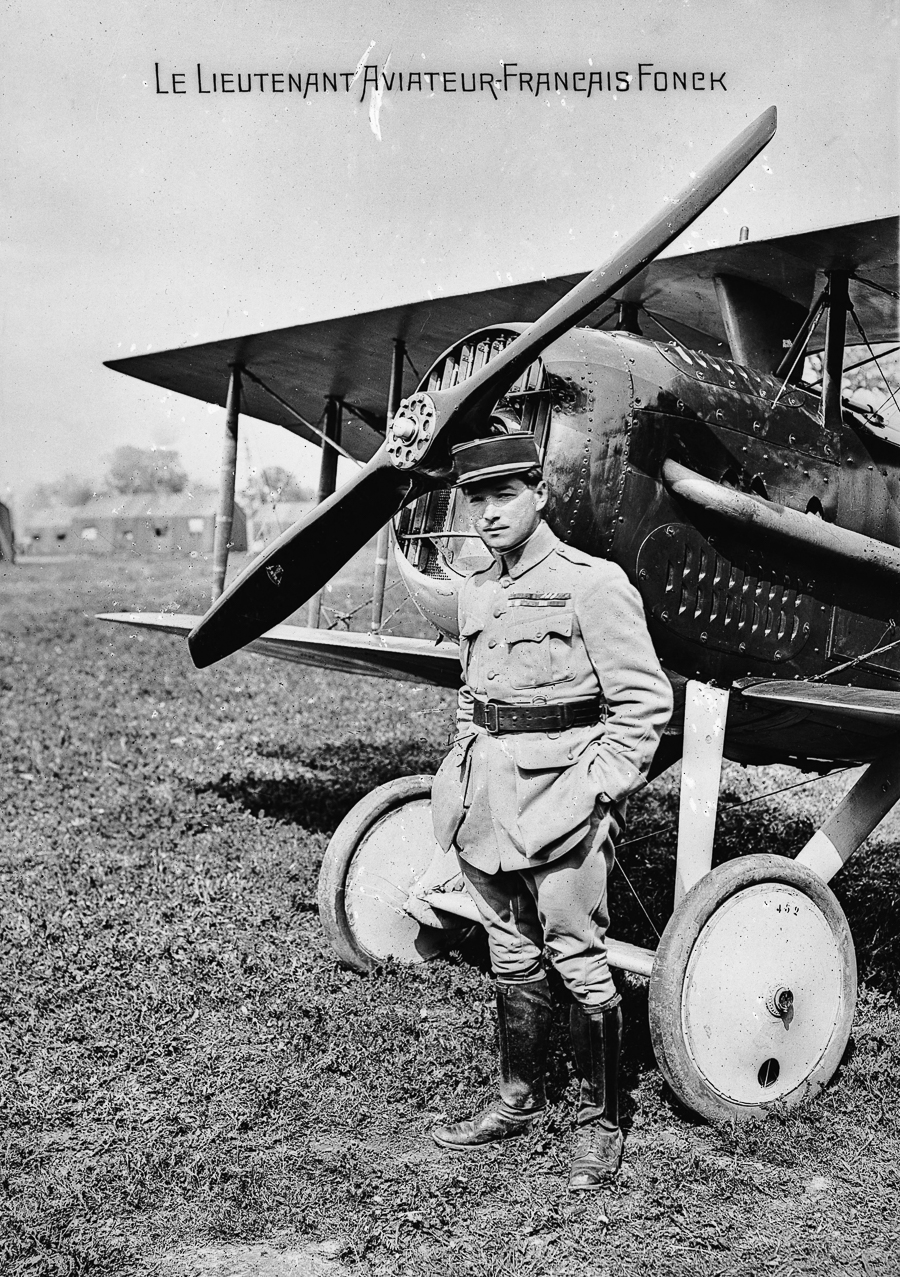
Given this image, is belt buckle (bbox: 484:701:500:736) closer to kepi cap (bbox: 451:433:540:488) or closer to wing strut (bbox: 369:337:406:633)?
kepi cap (bbox: 451:433:540:488)

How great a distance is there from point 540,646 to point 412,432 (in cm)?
83

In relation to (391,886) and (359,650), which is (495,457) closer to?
(391,886)

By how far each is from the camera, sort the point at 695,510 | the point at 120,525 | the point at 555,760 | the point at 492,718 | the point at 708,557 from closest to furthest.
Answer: the point at 555,760 < the point at 492,718 < the point at 695,510 < the point at 708,557 < the point at 120,525

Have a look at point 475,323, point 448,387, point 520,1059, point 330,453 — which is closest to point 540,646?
point 448,387

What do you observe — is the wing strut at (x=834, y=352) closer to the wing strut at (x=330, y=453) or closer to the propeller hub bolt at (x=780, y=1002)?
the propeller hub bolt at (x=780, y=1002)

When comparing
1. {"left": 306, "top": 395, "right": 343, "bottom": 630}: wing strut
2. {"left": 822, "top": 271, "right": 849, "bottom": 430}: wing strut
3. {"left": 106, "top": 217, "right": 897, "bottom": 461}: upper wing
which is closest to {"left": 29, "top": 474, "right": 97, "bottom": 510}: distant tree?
{"left": 106, "top": 217, "right": 897, "bottom": 461}: upper wing

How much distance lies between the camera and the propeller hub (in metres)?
3.59

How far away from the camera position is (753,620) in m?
4.29

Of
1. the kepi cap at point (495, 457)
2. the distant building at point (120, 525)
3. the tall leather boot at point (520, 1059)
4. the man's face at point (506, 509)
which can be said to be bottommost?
the tall leather boot at point (520, 1059)

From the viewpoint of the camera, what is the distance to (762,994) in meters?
3.75

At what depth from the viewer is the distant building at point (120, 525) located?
48594mm

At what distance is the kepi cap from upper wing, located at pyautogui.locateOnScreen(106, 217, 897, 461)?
1.48m

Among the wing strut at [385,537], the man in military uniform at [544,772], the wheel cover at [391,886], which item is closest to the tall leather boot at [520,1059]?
the man in military uniform at [544,772]

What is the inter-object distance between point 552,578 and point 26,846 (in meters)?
4.94
